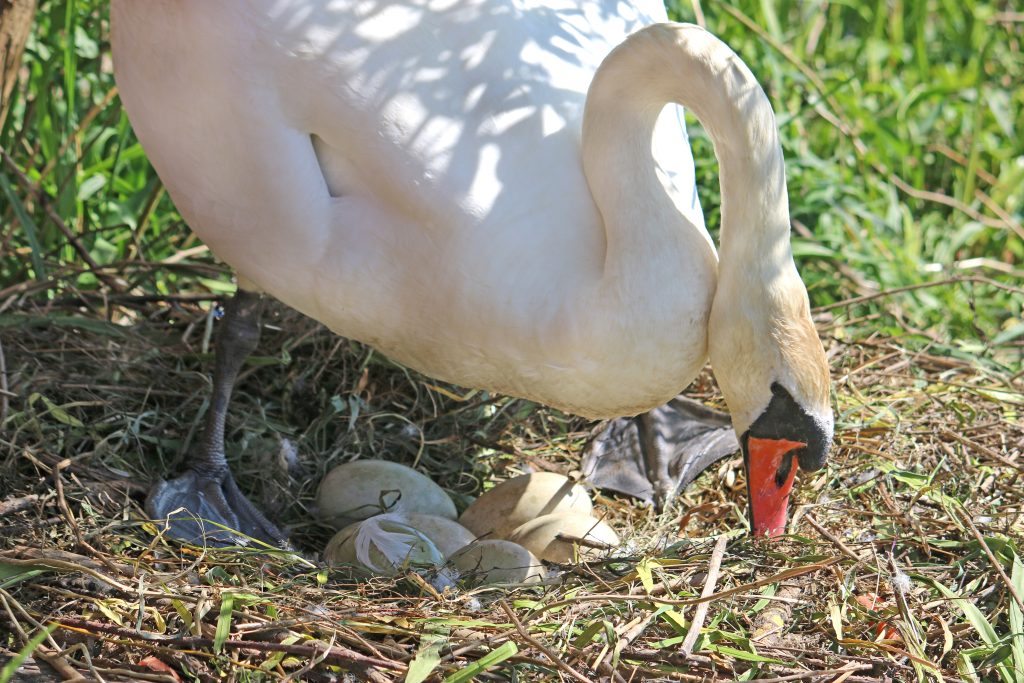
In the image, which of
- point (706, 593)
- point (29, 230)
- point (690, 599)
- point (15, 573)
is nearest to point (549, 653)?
point (690, 599)

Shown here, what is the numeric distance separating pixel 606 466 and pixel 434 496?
60 cm

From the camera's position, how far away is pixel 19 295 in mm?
3791

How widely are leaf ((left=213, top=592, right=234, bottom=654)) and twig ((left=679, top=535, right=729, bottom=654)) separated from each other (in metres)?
0.87

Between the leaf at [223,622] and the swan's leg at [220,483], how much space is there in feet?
1.78

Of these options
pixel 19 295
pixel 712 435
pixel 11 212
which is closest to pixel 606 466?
pixel 712 435

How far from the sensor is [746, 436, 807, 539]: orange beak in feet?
9.62

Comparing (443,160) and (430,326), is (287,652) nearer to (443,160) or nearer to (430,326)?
(430,326)

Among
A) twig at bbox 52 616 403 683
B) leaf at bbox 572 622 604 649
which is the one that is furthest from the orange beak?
twig at bbox 52 616 403 683

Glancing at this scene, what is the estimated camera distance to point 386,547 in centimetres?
300

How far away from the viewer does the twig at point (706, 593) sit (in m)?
2.64

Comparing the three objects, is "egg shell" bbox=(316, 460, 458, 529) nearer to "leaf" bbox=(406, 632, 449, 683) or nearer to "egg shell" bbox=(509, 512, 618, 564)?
"egg shell" bbox=(509, 512, 618, 564)

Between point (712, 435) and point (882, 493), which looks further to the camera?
point (712, 435)

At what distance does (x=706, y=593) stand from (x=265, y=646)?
91cm

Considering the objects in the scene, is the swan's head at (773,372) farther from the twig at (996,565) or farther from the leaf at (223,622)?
the leaf at (223,622)
